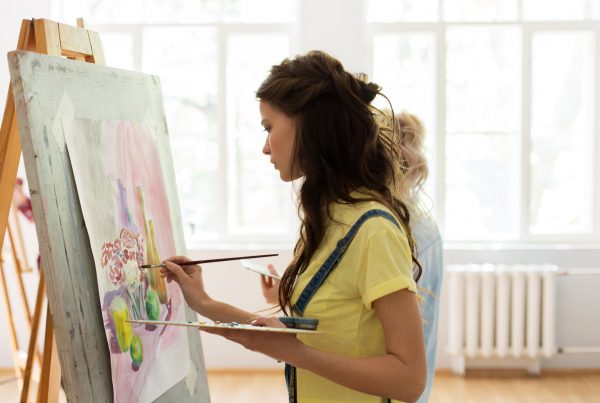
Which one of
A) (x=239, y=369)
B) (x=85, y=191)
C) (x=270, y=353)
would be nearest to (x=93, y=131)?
(x=85, y=191)

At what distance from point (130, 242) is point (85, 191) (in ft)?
0.77

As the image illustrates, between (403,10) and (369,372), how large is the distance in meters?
4.06

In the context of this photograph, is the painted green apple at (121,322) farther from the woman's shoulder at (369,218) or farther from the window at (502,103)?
the window at (502,103)

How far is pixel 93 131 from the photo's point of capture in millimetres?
1906

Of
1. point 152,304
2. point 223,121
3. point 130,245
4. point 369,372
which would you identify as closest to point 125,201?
point 130,245

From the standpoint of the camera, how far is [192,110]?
533 cm

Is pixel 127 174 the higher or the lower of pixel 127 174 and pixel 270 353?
the higher

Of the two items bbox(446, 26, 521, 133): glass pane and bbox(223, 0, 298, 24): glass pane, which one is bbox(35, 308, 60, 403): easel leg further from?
bbox(446, 26, 521, 133): glass pane

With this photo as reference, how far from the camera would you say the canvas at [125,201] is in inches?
70.8

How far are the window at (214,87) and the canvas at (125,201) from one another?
2.91 meters

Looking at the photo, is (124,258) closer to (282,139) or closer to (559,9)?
(282,139)

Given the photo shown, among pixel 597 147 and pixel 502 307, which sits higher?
pixel 597 147

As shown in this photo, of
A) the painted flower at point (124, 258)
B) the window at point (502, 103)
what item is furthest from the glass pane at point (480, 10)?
the painted flower at point (124, 258)

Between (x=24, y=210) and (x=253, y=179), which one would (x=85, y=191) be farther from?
(x=253, y=179)
